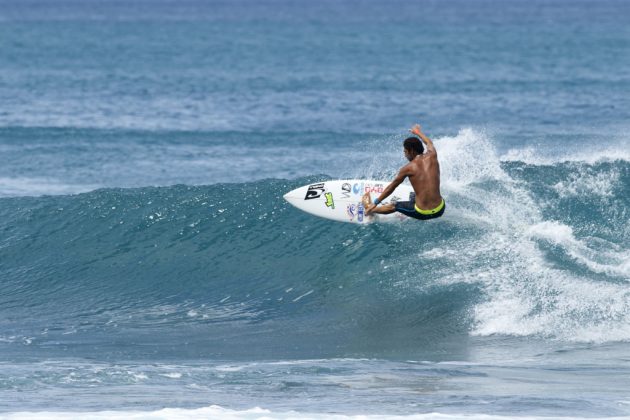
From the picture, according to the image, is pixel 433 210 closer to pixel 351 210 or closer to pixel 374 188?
pixel 374 188

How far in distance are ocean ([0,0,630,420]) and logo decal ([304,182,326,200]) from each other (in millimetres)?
934

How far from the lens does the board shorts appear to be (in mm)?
13742

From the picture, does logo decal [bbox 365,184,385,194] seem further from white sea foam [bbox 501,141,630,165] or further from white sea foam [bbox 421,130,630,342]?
white sea foam [bbox 501,141,630,165]

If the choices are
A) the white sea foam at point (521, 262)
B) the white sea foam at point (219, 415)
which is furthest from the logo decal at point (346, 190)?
the white sea foam at point (219, 415)

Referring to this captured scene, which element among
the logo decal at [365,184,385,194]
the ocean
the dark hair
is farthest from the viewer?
the logo decal at [365,184,385,194]

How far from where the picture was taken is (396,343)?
43.0 ft

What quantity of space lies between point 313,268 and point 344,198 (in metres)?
1.20

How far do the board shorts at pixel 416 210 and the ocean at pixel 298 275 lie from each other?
4.17 ft

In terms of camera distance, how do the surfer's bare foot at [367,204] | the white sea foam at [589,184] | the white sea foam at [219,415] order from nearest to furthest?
the white sea foam at [219,415], the surfer's bare foot at [367,204], the white sea foam at [589,184]

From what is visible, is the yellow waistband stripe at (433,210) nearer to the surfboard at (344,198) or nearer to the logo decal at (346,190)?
the surfboard at (344,198)

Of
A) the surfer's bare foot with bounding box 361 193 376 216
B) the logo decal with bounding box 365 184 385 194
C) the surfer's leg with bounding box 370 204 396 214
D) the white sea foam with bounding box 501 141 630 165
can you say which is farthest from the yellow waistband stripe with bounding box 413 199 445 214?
the white sea foam with bounding box 501 141 630 165

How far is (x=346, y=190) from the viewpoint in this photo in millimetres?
15742

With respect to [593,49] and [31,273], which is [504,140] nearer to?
[31,273]

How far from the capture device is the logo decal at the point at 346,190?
51.6 ft
